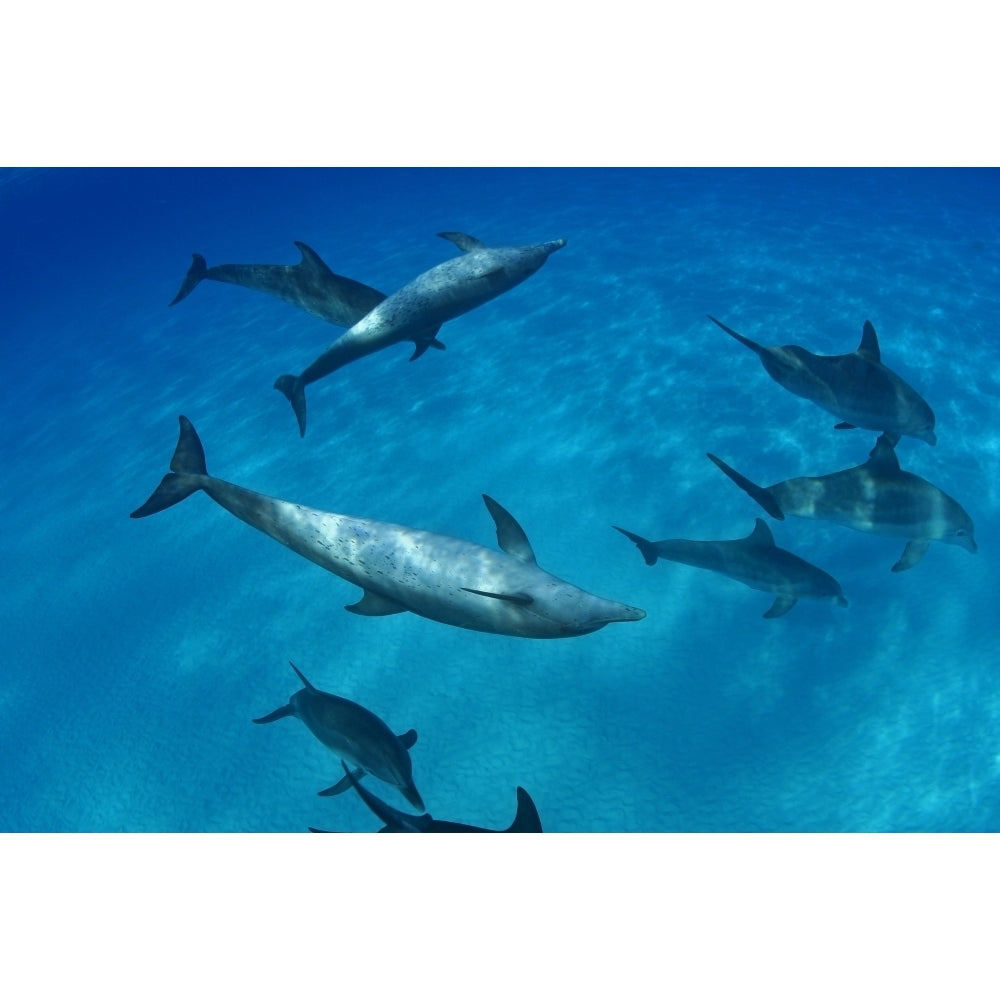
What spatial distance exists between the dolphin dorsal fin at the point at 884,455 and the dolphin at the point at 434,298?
4.35 m

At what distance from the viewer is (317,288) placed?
689 centimetres

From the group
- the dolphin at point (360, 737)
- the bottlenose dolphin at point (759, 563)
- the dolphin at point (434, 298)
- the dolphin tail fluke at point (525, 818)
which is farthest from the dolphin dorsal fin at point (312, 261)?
the dolphin tail fluke at point (525, 818)

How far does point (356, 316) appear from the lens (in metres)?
6.88

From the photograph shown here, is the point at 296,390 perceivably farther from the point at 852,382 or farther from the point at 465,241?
the point at 852,382

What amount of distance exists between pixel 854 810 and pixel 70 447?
21591 millimetres

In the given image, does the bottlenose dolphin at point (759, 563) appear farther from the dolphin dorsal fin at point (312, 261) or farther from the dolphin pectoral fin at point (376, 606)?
the dolphin dorsal fin at point (312, 261)

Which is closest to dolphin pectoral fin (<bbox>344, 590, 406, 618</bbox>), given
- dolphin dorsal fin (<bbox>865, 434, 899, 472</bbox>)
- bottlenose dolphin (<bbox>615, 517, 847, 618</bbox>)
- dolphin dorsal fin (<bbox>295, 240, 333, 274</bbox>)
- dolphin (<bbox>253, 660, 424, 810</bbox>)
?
dolphin (<bbox>253, 660, 424, 810</bbox>)

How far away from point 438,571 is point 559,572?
591cm

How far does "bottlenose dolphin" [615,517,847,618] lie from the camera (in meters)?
7.54

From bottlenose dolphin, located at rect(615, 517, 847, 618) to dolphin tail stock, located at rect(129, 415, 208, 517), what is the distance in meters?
4.55

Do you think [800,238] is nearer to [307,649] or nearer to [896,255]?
[896,255]

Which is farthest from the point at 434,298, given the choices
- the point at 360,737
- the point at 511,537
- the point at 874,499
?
the point at 874,499

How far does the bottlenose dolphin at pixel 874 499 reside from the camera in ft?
25.4

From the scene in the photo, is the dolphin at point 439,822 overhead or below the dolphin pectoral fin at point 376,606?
below
